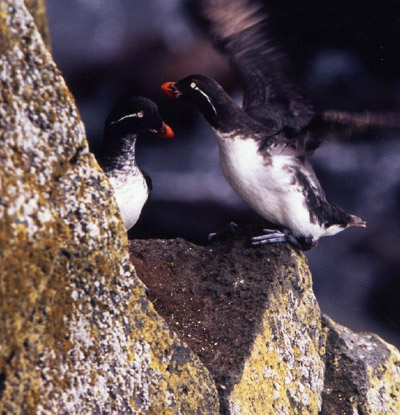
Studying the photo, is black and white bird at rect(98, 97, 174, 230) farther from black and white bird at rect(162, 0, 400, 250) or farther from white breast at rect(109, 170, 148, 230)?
black and white bird at rect(162, 0, 400, 250)

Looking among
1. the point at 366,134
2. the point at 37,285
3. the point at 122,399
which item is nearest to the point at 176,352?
the point at 122,399

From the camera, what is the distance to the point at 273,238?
3023mm

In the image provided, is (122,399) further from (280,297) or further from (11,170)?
(280,297)

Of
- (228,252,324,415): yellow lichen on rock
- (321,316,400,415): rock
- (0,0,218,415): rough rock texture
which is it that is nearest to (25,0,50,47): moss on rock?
(0,0,218,415): rough rock texture

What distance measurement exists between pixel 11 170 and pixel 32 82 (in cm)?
21

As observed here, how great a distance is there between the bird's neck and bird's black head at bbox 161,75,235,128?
0.28 m

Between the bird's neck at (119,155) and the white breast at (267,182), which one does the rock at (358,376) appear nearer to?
the white breast at (267,182)

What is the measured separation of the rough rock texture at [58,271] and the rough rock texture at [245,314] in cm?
54

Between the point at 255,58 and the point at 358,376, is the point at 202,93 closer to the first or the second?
the point at 255,58

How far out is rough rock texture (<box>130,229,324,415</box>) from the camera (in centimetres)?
247

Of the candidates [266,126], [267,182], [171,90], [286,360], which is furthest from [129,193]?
[286,360]

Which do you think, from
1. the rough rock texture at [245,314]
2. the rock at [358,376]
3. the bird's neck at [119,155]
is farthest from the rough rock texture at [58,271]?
the rock at [358,376]

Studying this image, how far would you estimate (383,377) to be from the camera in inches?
126

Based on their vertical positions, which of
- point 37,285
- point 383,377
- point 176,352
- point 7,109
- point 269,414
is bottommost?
point 383,377
